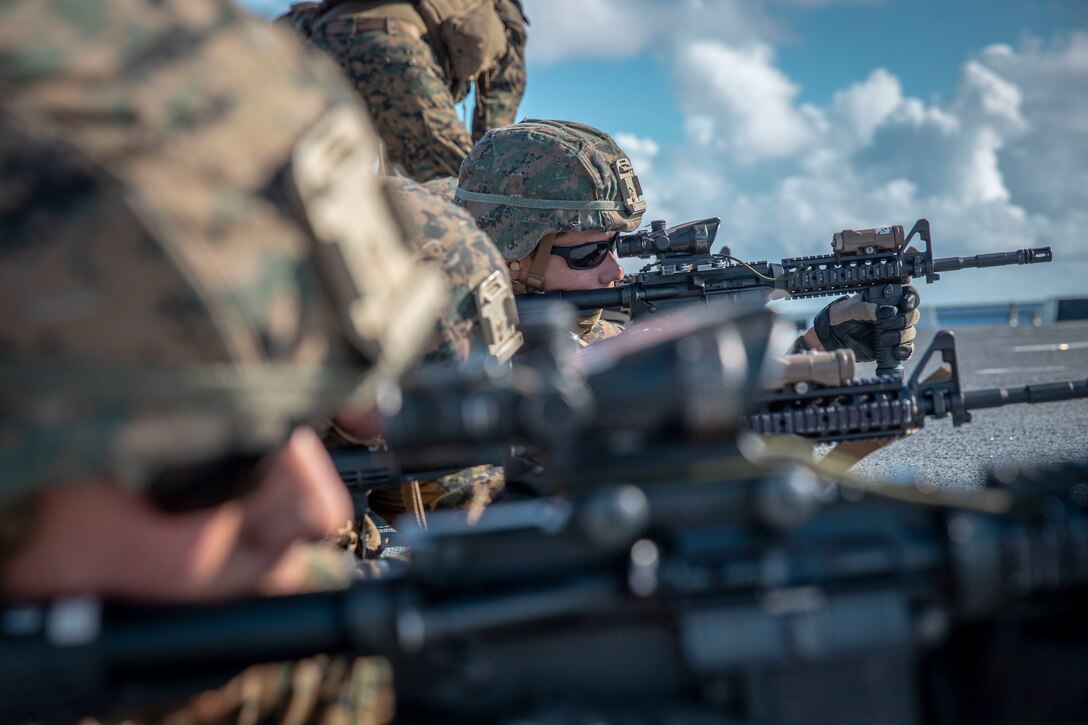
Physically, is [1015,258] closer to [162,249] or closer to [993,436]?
[993,436]

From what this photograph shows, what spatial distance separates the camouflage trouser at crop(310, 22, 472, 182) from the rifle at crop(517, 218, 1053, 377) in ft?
5.72

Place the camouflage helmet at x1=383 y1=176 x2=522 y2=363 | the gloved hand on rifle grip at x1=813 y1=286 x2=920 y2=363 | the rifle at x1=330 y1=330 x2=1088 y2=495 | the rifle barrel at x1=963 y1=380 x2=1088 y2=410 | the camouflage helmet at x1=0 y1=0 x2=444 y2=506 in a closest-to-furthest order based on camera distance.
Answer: the camouflage helmet at x1=0 y1=0 x2=444 y2=506 < the camouflage helmet at x1=383 y1=176 x2=522 y2=363 < the rifle at x1=330 y1=330 x2=1088 y2=495 < the rifle barrel at x1=963 y1=380 x2=1088 y2=410 < the gloved hand on rifle grip at x1=813 y1=286 x2=920 y2=363

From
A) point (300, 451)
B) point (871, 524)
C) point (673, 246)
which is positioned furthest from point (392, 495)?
point (673, 246)

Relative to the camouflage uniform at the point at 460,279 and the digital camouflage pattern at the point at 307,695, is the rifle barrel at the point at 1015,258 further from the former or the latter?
the digital camouflage pattern at the point at 307,695

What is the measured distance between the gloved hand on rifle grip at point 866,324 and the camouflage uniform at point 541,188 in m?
3.20

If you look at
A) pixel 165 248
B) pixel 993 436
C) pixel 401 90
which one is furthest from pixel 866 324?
pixel 165 248

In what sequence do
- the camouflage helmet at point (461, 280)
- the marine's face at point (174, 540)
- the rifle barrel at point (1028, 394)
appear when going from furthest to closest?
the rifle barrel at point (1028, 394) → the camouflage helmet at point (461, 280) → the marine's face at point (174, 540)

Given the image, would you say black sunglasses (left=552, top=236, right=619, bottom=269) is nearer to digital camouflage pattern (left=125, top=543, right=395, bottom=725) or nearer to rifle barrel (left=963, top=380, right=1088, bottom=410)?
rifle barrel (left=963, top=380, right=1088, bottom=410)

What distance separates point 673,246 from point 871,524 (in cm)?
729

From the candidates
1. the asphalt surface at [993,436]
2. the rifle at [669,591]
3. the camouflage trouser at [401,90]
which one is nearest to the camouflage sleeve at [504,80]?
the camouflage trouser at [401,90]

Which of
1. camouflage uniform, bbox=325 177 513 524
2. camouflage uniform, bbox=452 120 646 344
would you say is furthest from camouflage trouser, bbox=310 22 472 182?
camouflage uniform, bbox=325 177 513 524

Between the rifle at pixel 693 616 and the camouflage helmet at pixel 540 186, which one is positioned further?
the camouflage helmet at pixel 540 186

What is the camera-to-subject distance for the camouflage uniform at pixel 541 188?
5324 millimetres

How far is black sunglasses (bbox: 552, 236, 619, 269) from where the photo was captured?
220 inches
